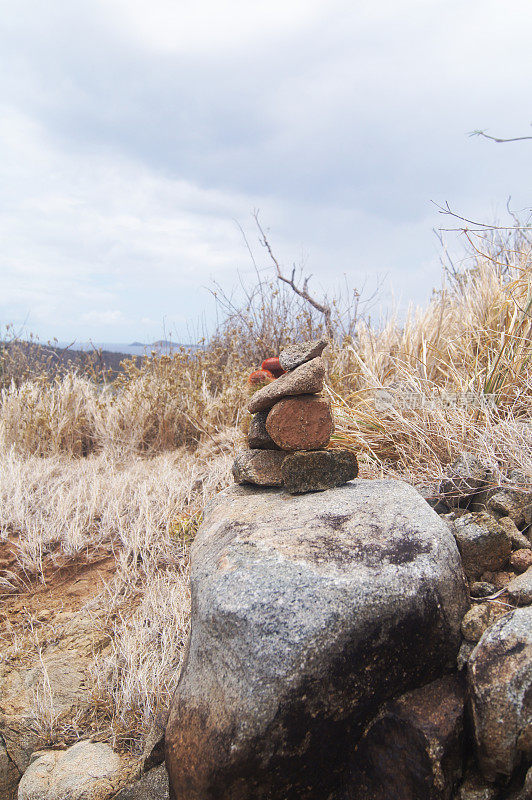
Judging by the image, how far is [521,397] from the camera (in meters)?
3.36

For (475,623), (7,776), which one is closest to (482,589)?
(475,623)

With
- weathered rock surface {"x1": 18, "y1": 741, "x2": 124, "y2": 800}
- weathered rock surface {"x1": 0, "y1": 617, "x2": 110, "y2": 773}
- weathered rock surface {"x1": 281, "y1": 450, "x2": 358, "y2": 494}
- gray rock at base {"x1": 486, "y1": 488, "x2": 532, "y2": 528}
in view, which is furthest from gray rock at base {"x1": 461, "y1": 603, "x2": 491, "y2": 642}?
weathered rock surface {"x1": 0, "y1": 617, "x2": 110, "y2": 773}

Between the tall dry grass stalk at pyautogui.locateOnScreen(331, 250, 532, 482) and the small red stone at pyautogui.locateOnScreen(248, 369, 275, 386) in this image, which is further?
the small red stone at pyautogui.locateOnScreen(248, 369, 275, 386)

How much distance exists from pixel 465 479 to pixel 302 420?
895 mm

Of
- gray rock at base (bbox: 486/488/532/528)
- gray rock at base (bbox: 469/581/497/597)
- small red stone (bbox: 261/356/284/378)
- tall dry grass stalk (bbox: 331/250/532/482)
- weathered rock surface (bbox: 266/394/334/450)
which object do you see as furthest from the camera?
small red stone (bbox: 261/356/284/378)

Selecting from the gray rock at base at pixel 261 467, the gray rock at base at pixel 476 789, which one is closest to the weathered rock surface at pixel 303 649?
the gray rock at base at pixel 476 789

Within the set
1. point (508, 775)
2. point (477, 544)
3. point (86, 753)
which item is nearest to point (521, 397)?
point (477, 544)

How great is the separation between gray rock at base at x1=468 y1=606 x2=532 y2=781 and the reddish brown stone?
0.53m

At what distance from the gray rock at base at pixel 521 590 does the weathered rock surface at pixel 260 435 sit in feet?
4.19

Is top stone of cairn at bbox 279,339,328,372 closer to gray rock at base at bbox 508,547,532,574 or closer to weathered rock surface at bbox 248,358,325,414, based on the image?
weathered rock surface at bbox 248,358,325,414

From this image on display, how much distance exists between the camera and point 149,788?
1980 millimetres

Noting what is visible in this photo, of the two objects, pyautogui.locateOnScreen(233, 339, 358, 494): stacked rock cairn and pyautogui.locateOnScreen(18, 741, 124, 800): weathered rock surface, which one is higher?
pyautogui.locateOnScreen(233, 339, 358, 494): stacked rock cairn

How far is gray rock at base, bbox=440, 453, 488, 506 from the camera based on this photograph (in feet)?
8.65

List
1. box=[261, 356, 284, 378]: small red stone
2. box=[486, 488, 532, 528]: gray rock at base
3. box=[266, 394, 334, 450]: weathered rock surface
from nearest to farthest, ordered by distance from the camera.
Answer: box=[486, 488, 532, 528]: gray rock at base → box=[266, 394, 334, 450]: weathered rock surface → box=[261, 356, 284, 378]: small red stone
